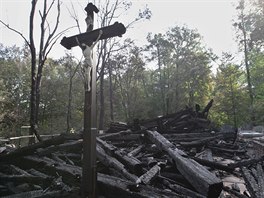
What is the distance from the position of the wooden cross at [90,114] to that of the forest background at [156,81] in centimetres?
2420

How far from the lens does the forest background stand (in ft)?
112

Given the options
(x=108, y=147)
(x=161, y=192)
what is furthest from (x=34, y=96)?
(x=161, y=192)

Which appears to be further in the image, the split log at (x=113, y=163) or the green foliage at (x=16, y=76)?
the green foliage at (x=16, y=76)

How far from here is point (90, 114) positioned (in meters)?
4.14

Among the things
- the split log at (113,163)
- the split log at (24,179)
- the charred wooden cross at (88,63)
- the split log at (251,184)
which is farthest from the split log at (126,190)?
the split log at (251,184)

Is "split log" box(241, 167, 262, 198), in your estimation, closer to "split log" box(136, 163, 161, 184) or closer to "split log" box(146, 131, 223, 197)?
"split log" box(146, 131, 223, 197)

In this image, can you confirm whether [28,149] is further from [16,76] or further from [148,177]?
[16,76]

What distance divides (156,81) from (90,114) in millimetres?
42543

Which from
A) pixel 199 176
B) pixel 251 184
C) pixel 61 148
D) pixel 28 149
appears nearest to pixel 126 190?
pixel 199 176

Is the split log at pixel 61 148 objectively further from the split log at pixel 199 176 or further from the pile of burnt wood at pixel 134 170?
the split log at pixel 199 176

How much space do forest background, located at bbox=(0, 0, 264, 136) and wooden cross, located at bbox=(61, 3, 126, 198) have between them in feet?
79.4

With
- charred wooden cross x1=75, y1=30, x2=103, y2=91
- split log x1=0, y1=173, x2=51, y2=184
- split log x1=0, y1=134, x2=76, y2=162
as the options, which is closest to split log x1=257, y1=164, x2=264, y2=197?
charred wooden cross x1=75, y1=30, x2=103, y2=91

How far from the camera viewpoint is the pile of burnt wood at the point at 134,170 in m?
4.03

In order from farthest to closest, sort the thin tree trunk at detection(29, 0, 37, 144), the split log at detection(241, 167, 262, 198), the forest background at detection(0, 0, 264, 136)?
the forest background at detection(0, 0, 264, 136) → the thin tree trunk at detection(29, 0, 37, 144) → the split log at detection(241, 167, 262, 198)
